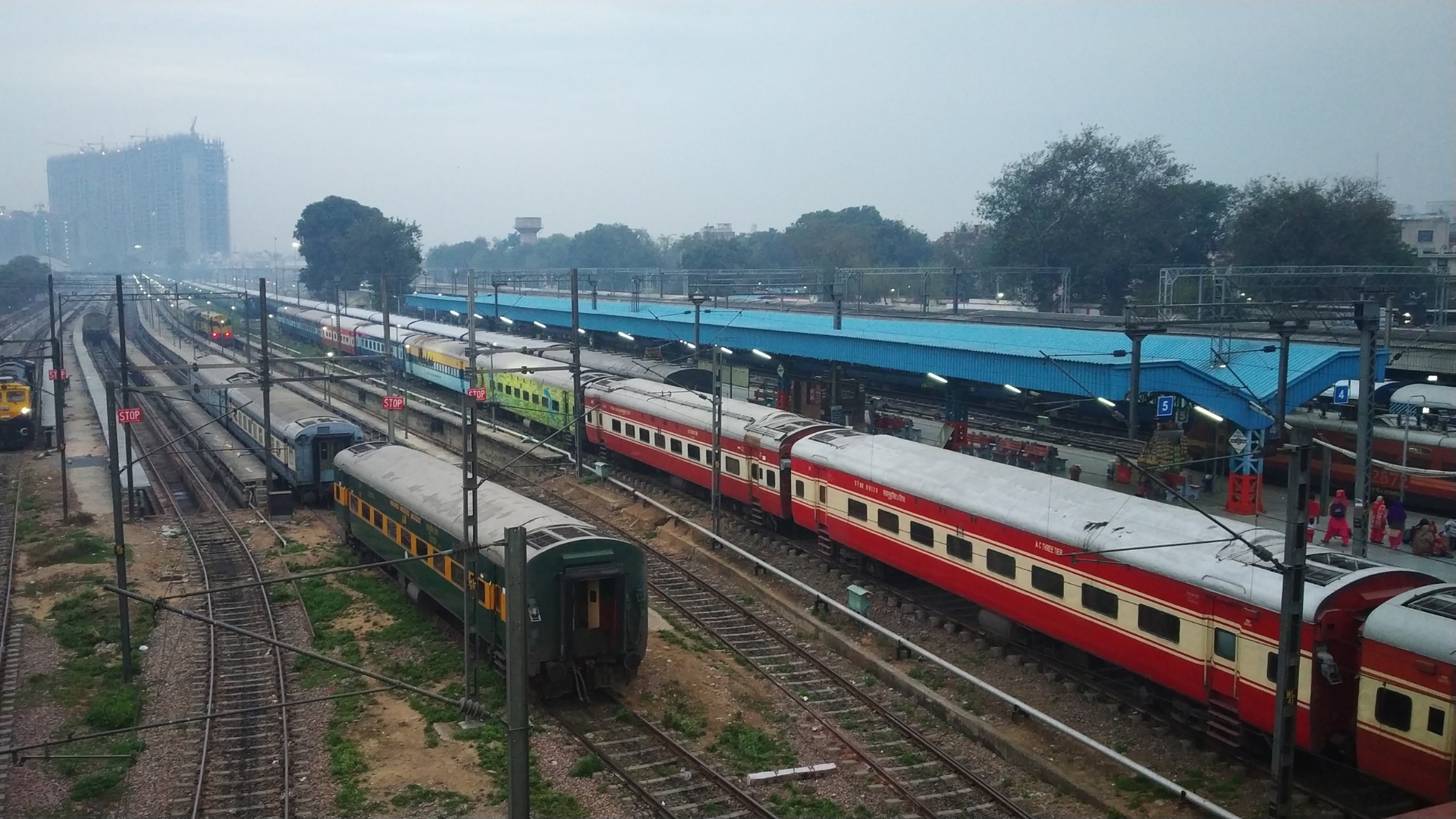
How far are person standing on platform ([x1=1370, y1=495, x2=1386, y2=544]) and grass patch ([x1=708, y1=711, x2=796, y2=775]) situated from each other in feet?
52.6

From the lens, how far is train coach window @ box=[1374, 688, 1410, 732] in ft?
37.2

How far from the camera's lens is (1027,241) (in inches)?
2474

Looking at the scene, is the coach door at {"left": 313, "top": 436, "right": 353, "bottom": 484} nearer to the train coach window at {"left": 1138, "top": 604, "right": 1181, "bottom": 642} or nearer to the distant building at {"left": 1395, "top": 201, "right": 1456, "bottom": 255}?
the train coach window at {"left": 1138, "top": 604, "right": 1181, "bottom": 642}

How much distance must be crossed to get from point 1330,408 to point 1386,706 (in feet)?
72.7

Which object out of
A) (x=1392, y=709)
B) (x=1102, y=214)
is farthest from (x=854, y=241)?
(x=1392, y=709)

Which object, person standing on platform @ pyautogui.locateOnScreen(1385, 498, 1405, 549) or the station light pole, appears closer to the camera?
the station light pole

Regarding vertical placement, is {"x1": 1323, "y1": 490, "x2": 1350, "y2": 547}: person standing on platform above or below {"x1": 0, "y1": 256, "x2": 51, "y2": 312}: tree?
below

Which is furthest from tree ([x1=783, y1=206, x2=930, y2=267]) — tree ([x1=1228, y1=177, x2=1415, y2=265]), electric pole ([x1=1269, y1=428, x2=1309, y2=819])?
electric pole ([x1=1269, y1=428, x2=1309, y2=819])

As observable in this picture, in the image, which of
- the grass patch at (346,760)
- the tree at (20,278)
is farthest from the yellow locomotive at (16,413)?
the tree at (20,278)

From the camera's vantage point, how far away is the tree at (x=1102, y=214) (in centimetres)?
6072

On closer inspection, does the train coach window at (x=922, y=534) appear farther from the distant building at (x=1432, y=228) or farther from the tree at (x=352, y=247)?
the tree at (x=352, y=247)

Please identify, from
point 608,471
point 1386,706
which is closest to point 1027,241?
point 608,471

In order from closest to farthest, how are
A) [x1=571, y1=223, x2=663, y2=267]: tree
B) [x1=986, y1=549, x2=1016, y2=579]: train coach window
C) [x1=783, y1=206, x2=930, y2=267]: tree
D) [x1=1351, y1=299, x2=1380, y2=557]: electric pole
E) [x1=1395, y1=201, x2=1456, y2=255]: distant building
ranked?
1. [x1=1351, y1=299, x2=1380, y2=557]: electric pole
2. [x1=986, y1=549, x2=1016, y2=579]: train coach window
3. [x1=1395, y1=201, x2=1456, y2=255]: distant building
4. [x1=783, y1=206, x2=930, y2=267]: tree
5. [x1=571, y1=223, x2=663, y2=267]: tree

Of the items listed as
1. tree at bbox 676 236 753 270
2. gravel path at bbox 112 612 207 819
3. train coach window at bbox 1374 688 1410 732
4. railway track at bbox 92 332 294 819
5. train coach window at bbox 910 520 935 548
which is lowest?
gravel path at bbox 112 612 207 819
